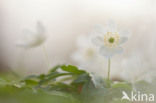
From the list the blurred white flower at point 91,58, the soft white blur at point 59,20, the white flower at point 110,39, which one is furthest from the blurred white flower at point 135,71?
the soft white blur at point 59,20

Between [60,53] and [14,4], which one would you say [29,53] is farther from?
[14,4]

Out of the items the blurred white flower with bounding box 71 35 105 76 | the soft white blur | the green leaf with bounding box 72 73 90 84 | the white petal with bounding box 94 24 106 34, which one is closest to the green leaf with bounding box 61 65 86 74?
the green leaf with bounding box 72 73 90 84

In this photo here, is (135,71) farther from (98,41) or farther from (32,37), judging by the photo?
(32,37)

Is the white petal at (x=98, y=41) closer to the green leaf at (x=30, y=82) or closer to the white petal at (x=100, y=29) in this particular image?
the white petal at (x=100, y=29)

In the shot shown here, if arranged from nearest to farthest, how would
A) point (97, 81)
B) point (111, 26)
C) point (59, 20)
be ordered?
1. point (97, 81)
2. point (111, 26)
3. point (59, 20)

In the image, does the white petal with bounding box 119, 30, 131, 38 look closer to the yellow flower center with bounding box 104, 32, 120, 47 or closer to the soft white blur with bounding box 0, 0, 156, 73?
the yellow flower center with bounding box 104, 32, 120, 47

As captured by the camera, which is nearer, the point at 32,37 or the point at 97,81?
the point at 97,81

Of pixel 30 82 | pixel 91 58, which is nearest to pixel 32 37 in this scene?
pixel 91 58
